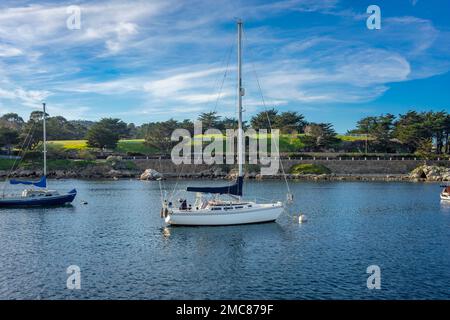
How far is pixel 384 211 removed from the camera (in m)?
58.5

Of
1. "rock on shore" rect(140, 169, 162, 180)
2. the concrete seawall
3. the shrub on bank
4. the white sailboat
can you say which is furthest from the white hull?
the concrete seawall

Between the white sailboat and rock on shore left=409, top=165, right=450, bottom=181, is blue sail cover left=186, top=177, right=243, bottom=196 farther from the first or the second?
rock on shore left=409, top=165, right=450, bottom=181

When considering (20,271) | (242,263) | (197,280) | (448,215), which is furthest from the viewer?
(448,215)

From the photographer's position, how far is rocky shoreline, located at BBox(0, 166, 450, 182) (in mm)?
116375

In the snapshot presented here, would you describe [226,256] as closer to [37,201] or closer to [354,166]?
[37,201]

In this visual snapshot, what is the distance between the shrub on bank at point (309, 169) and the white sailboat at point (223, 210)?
7845 cm

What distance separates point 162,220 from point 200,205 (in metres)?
7.14

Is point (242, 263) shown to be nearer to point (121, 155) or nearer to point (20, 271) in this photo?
point (20, 271)

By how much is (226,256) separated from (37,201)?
40.4 meters

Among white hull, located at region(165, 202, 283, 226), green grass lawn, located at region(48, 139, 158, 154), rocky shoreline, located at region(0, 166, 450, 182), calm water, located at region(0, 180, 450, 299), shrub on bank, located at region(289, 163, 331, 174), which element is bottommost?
calm water, located at region(0, 180, 450, 299)

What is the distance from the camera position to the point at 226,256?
111 ft

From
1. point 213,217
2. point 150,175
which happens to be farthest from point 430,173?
point 213,217

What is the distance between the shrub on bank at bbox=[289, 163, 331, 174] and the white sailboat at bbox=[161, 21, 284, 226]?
257 ft
